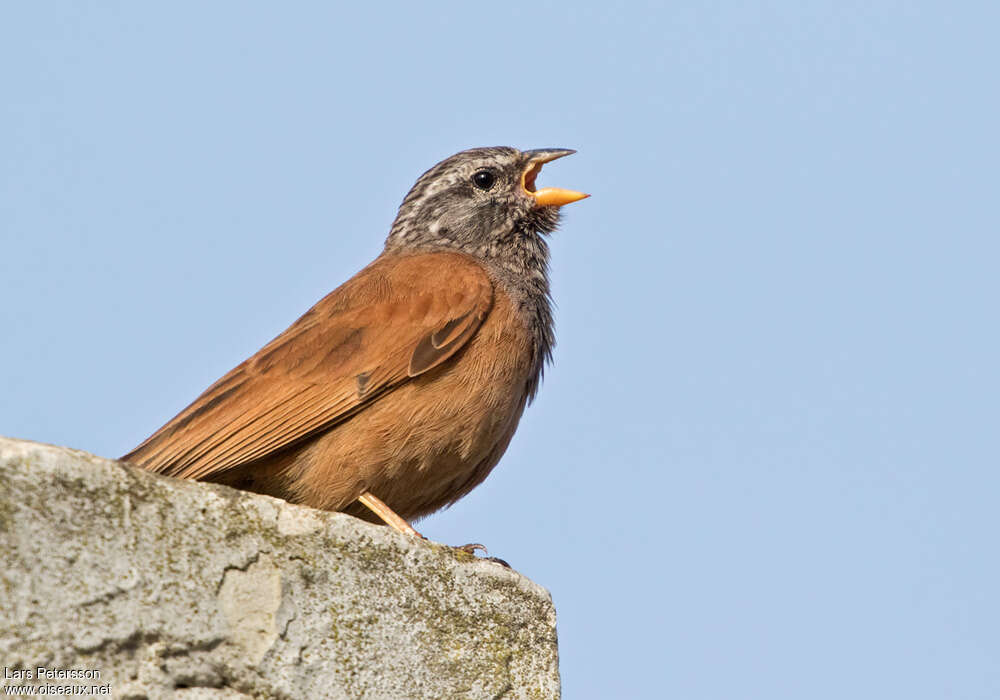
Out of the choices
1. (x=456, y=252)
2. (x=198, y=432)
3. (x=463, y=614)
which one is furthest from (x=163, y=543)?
(x=456, y=252)

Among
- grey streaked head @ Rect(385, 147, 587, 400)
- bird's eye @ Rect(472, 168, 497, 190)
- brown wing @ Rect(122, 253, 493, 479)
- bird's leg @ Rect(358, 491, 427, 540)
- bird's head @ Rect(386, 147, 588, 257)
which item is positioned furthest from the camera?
bird's eye @ Rect(472, 168, 497, 190)

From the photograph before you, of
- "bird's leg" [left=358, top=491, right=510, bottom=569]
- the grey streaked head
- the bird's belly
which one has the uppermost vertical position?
the grey streaked head

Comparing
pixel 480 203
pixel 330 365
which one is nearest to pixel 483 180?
pixel 480 203

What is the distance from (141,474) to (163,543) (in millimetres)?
198

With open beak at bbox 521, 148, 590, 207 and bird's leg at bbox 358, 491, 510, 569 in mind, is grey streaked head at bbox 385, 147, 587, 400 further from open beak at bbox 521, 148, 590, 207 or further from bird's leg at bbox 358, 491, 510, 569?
bird's leg at bbox 358, 491, 510, 569

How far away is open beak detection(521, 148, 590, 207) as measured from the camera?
6.98m

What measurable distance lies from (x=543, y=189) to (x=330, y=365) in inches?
84.0

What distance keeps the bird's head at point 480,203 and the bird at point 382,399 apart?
22.1 inches

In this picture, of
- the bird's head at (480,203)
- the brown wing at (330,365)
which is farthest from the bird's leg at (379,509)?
the bird's head at (480,203)

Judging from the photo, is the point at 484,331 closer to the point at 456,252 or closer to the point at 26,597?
the point at 456,252

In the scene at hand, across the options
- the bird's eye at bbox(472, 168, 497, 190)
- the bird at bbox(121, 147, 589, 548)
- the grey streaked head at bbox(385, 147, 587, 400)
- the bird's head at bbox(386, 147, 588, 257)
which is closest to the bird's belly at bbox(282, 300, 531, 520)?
the bird at bbox(121, 147, 589, 548)

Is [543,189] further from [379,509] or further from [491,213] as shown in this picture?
[379,509]

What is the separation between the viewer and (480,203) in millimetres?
7012

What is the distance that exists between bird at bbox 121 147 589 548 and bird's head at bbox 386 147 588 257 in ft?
1.84
